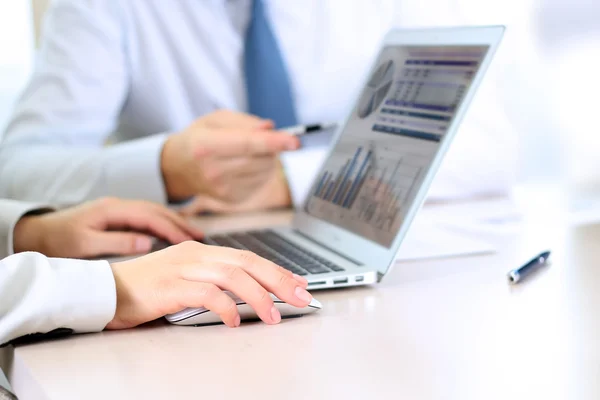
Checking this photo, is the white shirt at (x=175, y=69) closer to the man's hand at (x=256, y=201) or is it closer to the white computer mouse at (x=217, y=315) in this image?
the man's hand at (x=256, y=201)

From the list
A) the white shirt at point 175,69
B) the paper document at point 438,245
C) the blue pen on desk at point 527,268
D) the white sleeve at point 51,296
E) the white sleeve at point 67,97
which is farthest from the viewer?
the white shirt at point 175,69

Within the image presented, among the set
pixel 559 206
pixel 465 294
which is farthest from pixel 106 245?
pixel 559 206

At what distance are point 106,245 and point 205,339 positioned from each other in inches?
14.5

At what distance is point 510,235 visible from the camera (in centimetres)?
94

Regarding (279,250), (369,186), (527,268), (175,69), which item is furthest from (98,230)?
(175,69)

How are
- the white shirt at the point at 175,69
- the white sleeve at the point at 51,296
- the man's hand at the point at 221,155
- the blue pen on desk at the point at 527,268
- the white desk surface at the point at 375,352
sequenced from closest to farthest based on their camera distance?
the white desk surface at the point at 375,352, the white sleeve at the point at 51,296, the blue pen on desk at the point at 527,268, the man's hand at the point at 221,155, the white shirt at the point at 175,69

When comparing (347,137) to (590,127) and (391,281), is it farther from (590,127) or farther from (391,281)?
(590,127)

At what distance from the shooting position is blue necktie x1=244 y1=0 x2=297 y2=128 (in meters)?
1.52

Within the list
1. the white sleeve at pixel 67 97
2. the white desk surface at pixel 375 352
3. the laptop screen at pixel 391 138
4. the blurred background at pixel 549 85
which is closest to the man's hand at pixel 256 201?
the white sleeve at pixel 67 97

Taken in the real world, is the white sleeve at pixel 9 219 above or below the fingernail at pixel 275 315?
below

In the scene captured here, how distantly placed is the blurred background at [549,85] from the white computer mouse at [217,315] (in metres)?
0.60

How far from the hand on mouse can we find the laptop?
0.10m

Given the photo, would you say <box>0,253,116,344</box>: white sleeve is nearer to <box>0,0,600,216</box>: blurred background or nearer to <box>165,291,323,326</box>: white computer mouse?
<box>165,291,323,326</box>: white computer mouse

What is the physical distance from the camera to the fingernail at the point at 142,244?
0.93 metres
